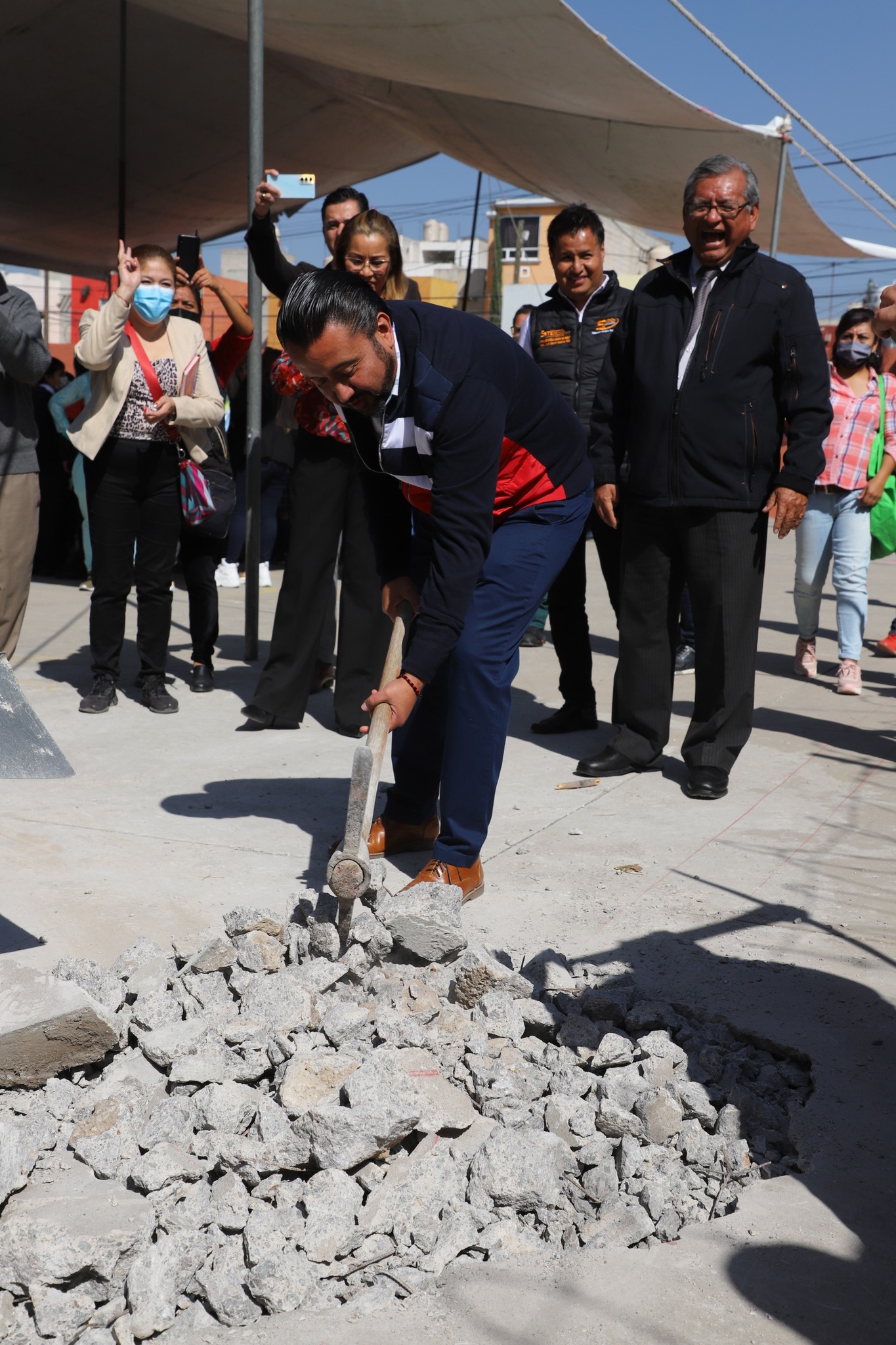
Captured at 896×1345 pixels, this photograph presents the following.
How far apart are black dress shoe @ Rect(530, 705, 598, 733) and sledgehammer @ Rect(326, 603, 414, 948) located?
2242 mm

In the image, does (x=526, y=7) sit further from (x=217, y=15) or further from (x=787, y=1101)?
(x=787, y=1101)

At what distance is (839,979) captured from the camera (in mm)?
2738

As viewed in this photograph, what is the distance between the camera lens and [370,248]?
4.27 m

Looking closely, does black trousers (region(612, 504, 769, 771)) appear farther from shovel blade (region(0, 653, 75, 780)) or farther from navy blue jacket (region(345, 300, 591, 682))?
shovel blade (region(0, 653, 75, 780))

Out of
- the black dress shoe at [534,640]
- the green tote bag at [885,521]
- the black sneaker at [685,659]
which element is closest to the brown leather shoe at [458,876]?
the black sneaker at [685,659]

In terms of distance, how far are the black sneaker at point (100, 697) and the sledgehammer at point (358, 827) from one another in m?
2.57

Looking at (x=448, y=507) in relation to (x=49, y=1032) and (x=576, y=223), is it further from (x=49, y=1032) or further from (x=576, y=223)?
(x=576, y=223)

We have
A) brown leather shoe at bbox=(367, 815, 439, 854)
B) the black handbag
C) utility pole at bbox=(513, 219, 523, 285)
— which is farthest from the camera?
utility pole at bbox=(513, 219, 523, 285)

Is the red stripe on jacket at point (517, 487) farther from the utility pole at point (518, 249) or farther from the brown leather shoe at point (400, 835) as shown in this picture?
the utility pole at point (518, 249)

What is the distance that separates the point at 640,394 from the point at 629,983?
7.52ft

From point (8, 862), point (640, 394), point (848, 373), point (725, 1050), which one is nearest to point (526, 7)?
point (848, 373)

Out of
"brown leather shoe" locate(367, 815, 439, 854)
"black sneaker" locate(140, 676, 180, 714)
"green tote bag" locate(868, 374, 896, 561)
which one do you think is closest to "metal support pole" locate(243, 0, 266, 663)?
"black sneaker" locate(140, 676, 180, 714)

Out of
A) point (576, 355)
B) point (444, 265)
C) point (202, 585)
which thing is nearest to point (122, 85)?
point (202, 585)

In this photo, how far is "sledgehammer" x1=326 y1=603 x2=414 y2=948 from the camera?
2607 mm
